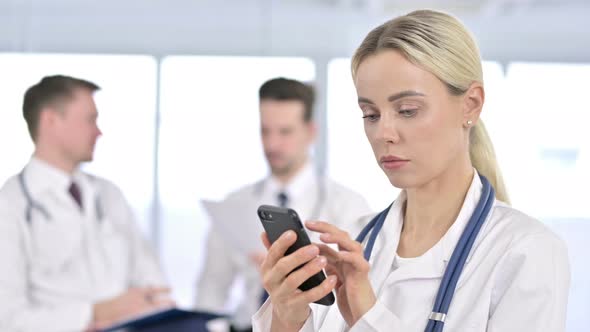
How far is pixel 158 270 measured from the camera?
3.97 m

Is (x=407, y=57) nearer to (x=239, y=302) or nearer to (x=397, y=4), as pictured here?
(x=239, y=302)

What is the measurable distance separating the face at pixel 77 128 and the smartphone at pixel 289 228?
8.62ft

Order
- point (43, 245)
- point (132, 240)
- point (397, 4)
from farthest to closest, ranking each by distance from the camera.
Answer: point (397, 4) → point (132, 240) → point (43, 245)

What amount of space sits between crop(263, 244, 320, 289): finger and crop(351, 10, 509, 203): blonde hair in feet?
1.23

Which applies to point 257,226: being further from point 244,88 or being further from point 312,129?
point 244,88

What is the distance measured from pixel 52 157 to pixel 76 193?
0.21m

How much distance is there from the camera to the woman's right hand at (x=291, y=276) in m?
1.18

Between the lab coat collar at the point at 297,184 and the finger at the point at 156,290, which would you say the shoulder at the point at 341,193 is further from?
the finger at the point at 156,290

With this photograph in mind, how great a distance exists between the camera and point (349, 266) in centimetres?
120

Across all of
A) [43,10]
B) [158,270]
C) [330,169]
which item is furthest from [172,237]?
[43,10]

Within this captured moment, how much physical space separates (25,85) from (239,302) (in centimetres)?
155

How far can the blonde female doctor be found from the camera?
3.86ft

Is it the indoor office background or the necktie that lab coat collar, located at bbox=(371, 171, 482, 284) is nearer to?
the necktie

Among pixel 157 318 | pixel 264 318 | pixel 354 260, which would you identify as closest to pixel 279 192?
pixel 157 318
